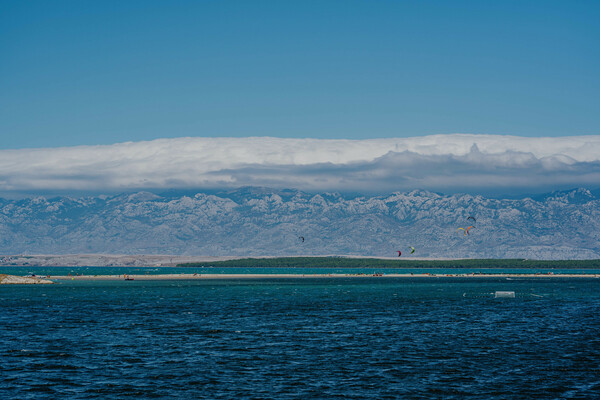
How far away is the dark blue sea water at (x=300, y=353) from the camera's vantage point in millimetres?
49688

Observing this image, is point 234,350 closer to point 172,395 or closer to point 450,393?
point 172,395

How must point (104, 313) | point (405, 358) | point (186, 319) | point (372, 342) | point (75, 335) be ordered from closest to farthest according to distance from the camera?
point (405, 358)
point (372, 342)
point (75, 335)
point (186, 319)
point (104, 313)

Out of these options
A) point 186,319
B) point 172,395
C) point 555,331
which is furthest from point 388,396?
point 186,319

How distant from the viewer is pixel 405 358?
62.1 metres

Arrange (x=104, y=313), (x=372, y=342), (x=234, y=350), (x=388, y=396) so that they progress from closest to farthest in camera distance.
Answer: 1. (x=388, y=396)
2. (x=234, y=350)
3. (x=372, y=342)
4. (x=104, y=313)

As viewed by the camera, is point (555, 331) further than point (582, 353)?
Yes

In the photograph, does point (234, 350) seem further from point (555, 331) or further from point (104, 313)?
point (104, 313)

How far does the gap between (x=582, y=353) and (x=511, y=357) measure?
7.40 m

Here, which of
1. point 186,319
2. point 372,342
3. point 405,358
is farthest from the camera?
point 186,319

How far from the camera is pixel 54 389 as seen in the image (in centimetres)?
4934

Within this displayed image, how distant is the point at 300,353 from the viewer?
6538cm

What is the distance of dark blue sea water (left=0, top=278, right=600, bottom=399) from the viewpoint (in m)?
49.7

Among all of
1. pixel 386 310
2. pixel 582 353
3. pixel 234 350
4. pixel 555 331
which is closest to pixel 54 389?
pixel 234 350

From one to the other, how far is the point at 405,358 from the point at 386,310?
49.8m
